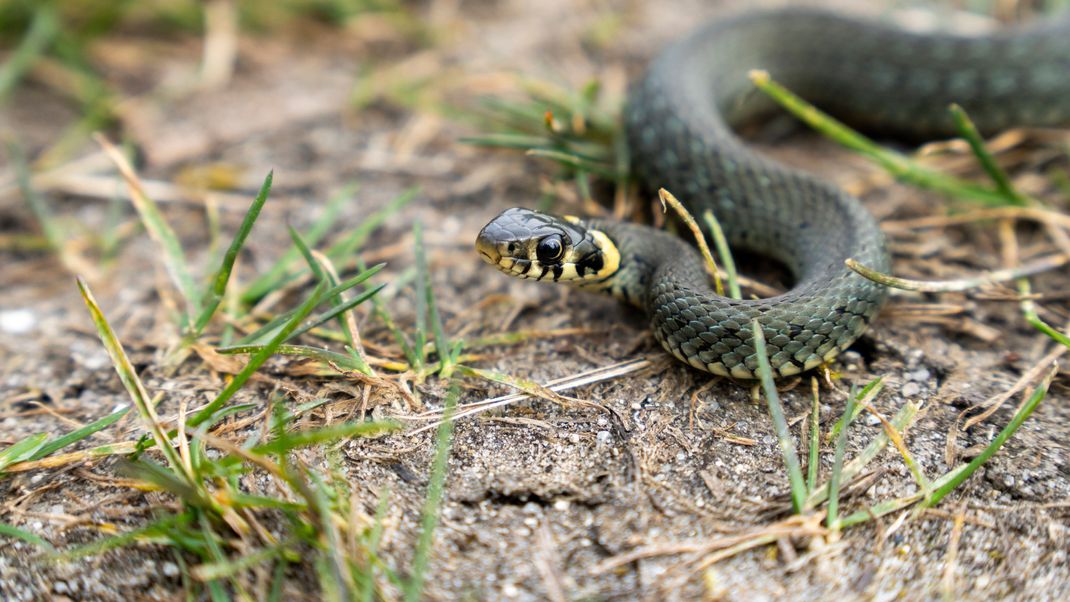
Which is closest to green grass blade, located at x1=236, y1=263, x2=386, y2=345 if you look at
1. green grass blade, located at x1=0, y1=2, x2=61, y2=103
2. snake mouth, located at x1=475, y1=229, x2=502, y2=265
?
snake mouth, located at x1=475, y1=229, x2=502, y2=265

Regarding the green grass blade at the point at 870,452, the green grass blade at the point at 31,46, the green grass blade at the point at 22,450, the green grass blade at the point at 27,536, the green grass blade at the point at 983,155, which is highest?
the green grass blade at the point at 31,46

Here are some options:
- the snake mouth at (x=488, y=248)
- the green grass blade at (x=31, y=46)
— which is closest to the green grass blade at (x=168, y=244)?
the snake mouth at (x=488, y=248)

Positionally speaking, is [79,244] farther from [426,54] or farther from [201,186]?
[426,54]

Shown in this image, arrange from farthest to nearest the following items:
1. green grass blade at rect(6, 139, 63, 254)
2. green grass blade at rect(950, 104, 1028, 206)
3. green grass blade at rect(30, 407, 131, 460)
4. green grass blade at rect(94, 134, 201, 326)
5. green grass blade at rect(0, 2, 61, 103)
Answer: green grass blade at rect(0, 2, 61, 103), green grass blade at rect(6, 139, 63, 254), green grass blade at rect(950, 104, 1028, 206), green grass blade at rect(94, 134, 201, 326), green grass blade at rect(30, 407, 131, 460)

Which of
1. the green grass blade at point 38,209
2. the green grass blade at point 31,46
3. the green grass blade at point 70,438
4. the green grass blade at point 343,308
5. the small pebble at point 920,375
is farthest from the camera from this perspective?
the green grass blade at point 31,46

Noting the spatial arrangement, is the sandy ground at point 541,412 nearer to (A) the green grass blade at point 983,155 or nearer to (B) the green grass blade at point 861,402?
(B) the green grass blade at point 861,402

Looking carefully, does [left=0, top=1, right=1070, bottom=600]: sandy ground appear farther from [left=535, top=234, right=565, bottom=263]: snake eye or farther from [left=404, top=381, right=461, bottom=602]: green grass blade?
[left=535, top=234, right=565, bottom=263]: snake eye

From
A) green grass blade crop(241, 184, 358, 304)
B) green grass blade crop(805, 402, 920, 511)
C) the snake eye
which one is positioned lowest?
green grass blade crop(805, 402, 920, 511)
